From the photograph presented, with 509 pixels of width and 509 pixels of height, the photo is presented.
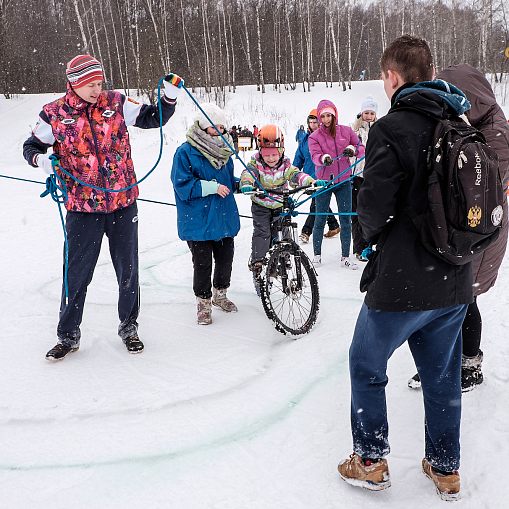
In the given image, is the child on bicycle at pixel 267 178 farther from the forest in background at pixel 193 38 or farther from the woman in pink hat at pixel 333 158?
the forest in background at pixel 193 38

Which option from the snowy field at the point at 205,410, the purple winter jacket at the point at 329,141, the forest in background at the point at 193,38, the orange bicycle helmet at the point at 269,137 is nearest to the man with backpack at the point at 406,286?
the snowy field at the point at 205,410

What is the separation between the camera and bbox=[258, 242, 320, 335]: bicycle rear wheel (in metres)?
3.32

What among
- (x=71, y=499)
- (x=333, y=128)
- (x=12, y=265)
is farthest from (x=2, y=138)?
(x=71, y=499)

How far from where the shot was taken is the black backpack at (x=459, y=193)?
1.40 m

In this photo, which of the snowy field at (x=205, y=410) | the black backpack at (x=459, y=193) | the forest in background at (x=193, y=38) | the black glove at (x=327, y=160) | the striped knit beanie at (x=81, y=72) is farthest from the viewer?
the forest in background at (x=193, y=38)

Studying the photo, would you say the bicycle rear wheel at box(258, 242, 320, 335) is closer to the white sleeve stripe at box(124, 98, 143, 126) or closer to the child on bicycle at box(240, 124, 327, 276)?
the child on bicycle at box(240, 124, 327, 276)

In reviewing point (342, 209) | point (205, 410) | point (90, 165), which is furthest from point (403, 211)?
point (342, 209)

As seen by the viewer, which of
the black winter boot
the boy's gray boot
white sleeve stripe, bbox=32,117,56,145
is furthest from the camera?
the boy's gray boot

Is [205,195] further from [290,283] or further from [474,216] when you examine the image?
[474,216]

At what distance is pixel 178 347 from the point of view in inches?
128

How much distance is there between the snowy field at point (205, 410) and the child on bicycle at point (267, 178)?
583mm

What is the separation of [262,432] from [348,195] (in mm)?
3212

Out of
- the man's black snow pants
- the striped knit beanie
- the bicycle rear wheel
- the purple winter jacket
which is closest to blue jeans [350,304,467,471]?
the bicycle rear wheel

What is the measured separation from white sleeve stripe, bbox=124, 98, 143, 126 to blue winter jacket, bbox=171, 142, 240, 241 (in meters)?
0.45
